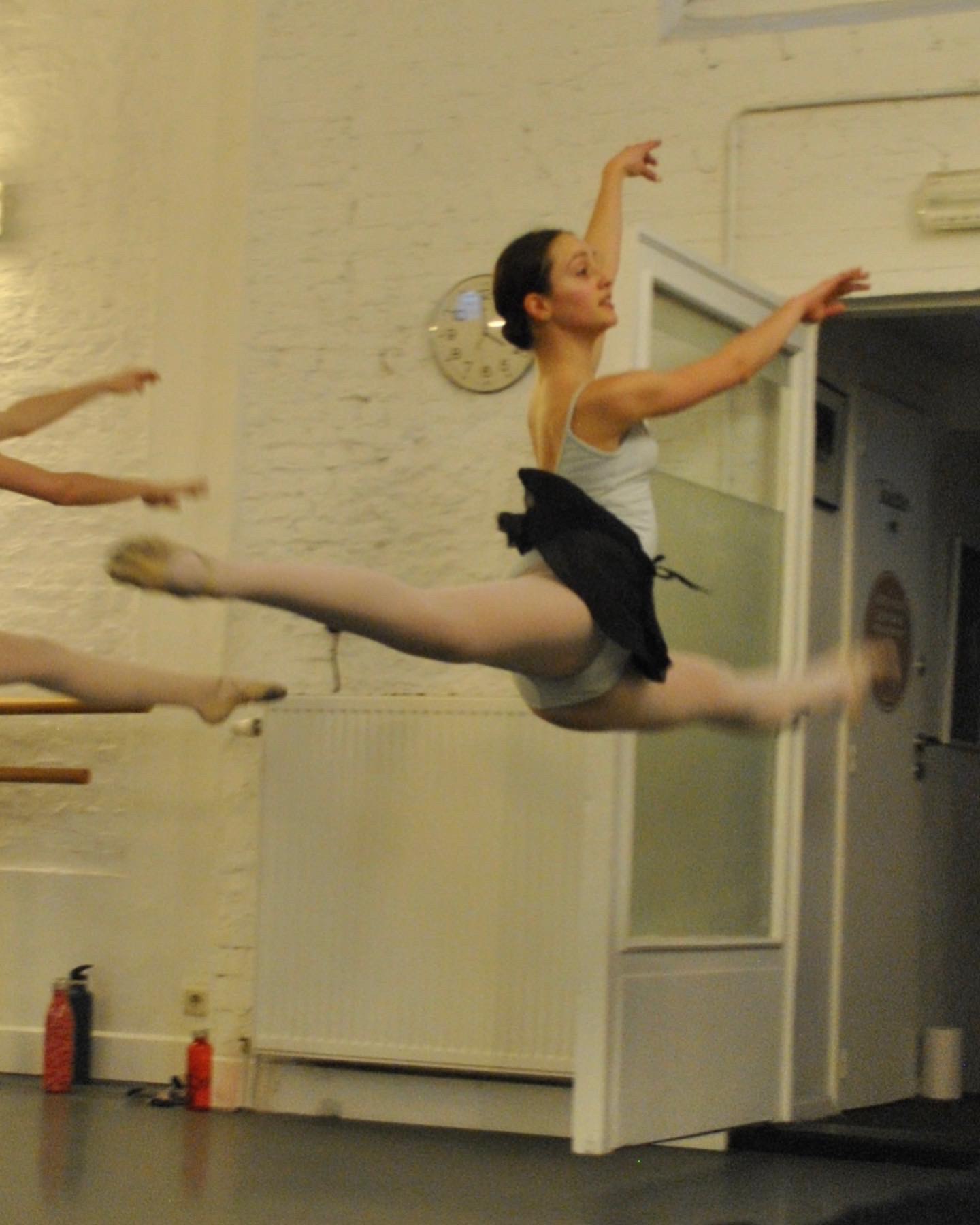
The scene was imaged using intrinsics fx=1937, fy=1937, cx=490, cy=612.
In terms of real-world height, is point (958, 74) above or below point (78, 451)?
above

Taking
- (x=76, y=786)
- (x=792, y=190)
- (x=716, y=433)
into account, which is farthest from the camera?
(x=76, y=786)

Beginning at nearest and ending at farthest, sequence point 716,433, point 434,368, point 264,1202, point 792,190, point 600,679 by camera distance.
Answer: point 600,679, point 264,1202, point 716,433, point 792,190, point 434,368

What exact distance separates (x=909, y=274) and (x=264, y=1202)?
3.04 m

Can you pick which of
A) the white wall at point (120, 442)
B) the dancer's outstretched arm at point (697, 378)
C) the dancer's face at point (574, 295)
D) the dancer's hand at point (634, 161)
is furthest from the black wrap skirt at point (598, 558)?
the white wall at point (120, 442)

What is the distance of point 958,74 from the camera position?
17.8 ft

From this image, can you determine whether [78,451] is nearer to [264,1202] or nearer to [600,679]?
[264,1202]

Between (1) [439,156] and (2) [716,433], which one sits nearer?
(2) [716,433]

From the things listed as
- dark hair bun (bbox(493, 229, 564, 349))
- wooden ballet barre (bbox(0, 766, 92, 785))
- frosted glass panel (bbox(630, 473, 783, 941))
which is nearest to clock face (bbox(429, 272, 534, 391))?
frosted glass panel (bbox(630, 473, 783, 941))

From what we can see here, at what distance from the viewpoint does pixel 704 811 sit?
205 inches

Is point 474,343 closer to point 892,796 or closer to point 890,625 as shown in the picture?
point 890,625

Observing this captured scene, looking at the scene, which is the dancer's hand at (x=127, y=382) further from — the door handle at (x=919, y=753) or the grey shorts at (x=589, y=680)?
the door handle at (x=919, y=753)

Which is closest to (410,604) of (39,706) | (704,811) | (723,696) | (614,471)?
(614,471)

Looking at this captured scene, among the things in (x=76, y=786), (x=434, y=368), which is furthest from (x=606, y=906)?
(x=76, y=786)

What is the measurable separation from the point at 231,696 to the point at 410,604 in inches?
27.4
